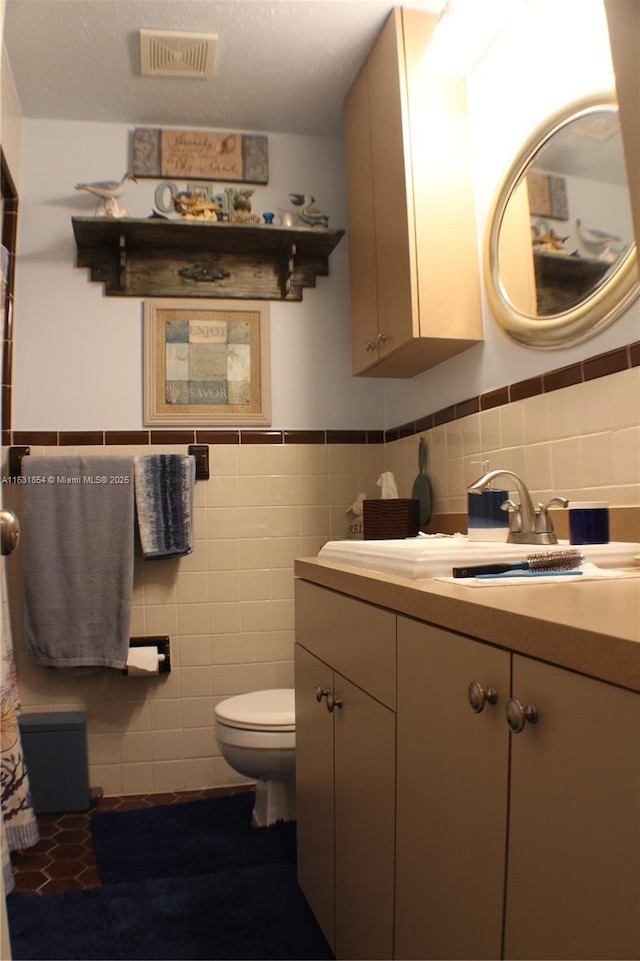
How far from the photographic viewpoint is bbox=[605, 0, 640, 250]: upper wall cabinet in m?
0.72

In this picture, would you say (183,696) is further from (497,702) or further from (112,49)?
(112,49)

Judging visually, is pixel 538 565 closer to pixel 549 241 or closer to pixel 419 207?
pixel 549 241

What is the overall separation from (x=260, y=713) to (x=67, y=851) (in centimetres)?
70

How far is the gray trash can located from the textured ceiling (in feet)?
7.19

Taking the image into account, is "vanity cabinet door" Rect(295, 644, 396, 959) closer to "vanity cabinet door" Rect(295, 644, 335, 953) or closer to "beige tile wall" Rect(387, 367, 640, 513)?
"vanity cabinet door" Rect(295, 644, 335, 953)

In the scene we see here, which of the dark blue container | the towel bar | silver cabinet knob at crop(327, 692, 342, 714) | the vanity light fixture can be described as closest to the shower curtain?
the towel bar

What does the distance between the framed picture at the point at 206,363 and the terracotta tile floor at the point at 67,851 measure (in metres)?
1.35

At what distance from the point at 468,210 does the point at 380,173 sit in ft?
1.11

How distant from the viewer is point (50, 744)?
2.31 m

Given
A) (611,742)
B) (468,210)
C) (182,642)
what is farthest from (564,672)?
(182,642)

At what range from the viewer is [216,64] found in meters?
2.28

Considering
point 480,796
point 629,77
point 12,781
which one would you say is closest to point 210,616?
point 12,781

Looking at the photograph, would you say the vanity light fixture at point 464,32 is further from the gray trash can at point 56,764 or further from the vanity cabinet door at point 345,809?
the gray trash can at point 56,764

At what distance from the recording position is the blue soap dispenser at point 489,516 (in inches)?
61.4
